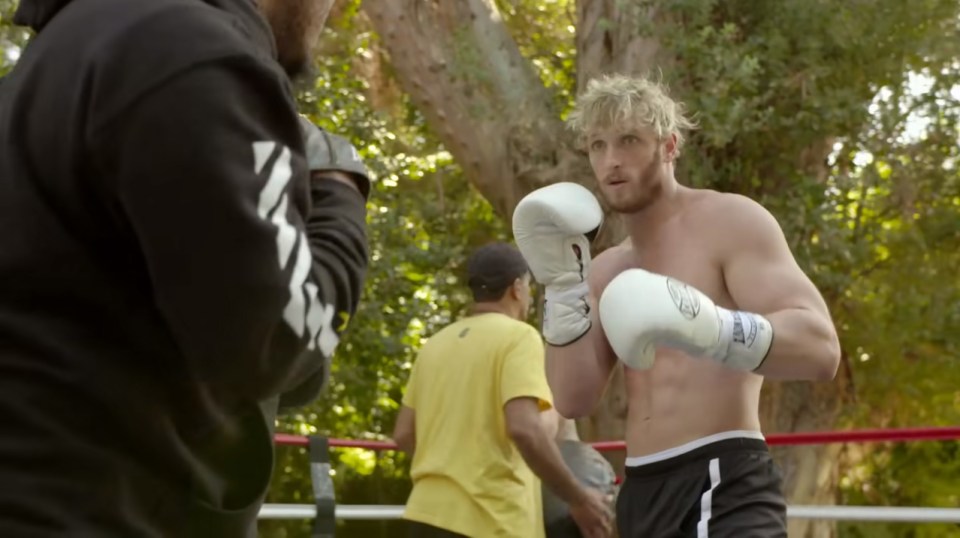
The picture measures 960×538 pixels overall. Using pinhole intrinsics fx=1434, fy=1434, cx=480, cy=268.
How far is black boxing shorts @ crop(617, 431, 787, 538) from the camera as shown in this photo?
9.78ft

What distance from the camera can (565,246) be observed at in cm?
328

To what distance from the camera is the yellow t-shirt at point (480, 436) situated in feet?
13.2

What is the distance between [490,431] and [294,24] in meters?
2.90

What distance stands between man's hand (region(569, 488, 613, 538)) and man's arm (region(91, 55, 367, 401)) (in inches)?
122

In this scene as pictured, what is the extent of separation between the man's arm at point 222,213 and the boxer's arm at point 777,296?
6.22 feet

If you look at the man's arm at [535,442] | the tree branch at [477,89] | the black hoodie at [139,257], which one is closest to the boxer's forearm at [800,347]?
the man's arm at [535,442]

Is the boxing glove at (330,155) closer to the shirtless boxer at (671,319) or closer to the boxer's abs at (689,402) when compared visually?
the shirtless boxer at (671,319)

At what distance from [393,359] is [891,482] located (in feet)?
12.3

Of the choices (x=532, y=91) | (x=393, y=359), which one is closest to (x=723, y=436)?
(x=532, y=91)

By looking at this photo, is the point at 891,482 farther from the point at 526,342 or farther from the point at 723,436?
the point at 723,436

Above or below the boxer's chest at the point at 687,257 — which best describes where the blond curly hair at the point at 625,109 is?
above

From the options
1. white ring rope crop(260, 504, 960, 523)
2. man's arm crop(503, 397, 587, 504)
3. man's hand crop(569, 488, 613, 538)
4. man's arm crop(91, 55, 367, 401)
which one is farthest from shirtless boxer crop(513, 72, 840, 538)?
man's arm crop(91, 55, 367, 401)

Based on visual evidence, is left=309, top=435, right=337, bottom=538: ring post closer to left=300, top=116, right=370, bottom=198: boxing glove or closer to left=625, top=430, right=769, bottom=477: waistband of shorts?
left=625, top=430, right=769, bottom=477: waistband of shorts

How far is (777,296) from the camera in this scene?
2.99 metres
